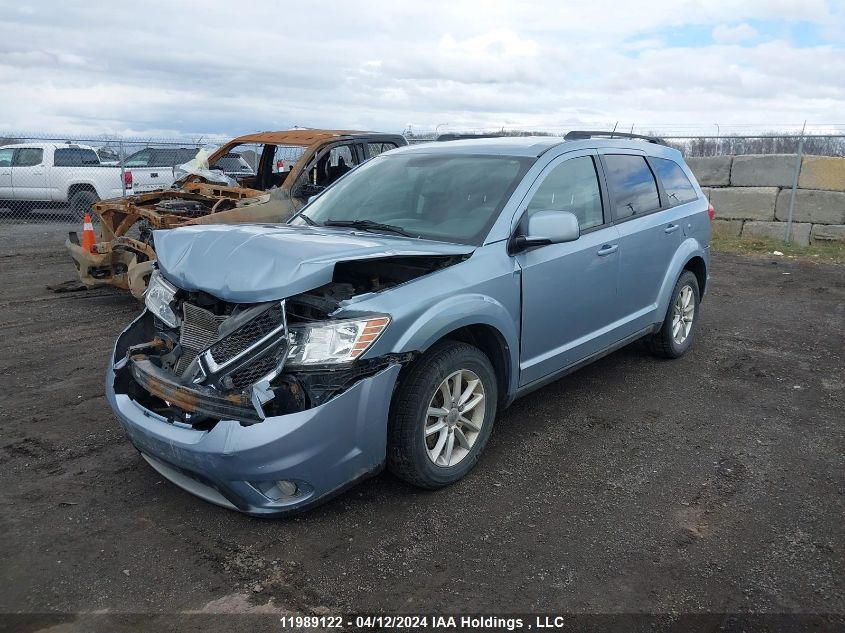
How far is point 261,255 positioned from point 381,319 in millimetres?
680

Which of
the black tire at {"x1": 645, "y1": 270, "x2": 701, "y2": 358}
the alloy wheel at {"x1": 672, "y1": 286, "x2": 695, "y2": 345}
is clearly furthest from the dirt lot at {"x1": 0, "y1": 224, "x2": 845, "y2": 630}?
the alloy wheel at {"x1": 672, "y1": 286, "x2": 695, "y2": 345}

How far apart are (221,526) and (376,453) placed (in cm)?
84

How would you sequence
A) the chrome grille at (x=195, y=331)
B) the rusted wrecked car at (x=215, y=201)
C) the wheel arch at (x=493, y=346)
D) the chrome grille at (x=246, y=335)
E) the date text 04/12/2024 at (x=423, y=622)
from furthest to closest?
the rusted wrecked car at (x=215, y=201) < the wheel arch at (x=493, y=346) < the chrome grille at (x=195, y=331) < the chrome grille at (x=246, y=335) < the date text 04/12/2024 at (x=423, y=622)

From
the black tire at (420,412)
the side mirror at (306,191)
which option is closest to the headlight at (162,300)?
the black tire at (420,412)

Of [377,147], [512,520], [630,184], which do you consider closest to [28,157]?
[377,147]

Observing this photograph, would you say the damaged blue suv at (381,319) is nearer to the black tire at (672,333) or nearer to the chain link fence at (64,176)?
the black tire at (672,333)

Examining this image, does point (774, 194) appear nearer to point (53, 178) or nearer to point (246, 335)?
point (246, 335)

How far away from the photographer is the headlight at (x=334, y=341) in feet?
10.7

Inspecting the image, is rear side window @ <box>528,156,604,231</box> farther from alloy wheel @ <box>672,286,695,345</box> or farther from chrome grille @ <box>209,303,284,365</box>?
chrome grille @ <box>209,303,284,365</box>

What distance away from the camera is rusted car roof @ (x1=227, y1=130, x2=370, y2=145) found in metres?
8.46

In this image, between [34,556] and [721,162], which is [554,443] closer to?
[34,556]

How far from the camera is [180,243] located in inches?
152

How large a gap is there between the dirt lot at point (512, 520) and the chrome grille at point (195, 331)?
0.74 metres

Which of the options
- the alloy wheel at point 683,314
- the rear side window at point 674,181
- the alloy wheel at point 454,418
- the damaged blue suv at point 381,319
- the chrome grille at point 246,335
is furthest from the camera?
the alloy wheel at point 683,314
